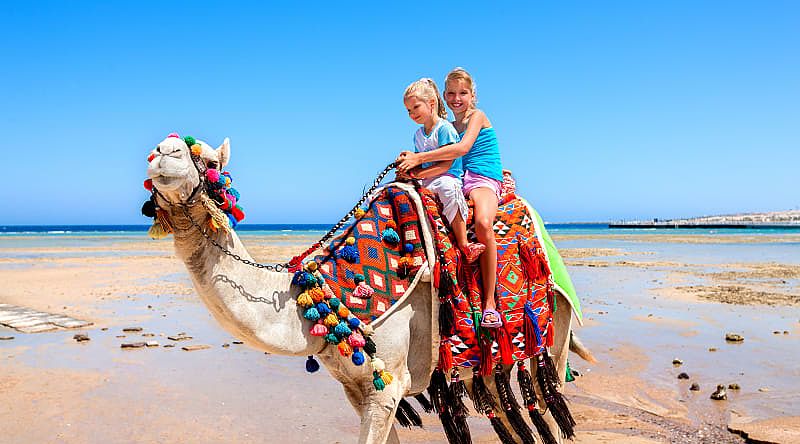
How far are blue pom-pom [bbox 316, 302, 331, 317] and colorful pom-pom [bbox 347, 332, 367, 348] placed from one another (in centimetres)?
17

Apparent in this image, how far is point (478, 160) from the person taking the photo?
3883 mm

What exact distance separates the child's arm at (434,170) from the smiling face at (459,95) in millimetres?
453

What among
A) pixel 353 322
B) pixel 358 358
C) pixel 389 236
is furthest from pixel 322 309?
pixel 389 236

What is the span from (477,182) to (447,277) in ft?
2.20

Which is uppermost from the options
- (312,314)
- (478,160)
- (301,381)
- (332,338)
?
(478,160)

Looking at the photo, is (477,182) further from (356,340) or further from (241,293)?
(241,293)

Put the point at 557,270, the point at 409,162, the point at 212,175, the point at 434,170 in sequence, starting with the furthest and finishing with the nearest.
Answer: the point at 557,270
the point at 434,170
the point at 409,162
the point at 212,175

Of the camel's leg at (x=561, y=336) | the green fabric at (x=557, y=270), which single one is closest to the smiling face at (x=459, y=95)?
the green fabric at (x=557, y=270)

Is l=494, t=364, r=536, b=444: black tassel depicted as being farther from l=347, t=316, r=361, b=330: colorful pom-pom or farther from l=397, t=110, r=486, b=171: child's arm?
l=397, t=110, r=486, b=171: child's arm

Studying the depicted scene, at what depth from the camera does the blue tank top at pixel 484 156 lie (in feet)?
12.7

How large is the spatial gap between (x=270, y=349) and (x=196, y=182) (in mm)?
926

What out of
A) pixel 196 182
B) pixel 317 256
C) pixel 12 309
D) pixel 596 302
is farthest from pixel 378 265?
pixel 12 309

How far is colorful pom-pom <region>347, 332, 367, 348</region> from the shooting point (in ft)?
10.6

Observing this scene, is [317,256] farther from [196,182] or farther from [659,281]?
[659,281]
